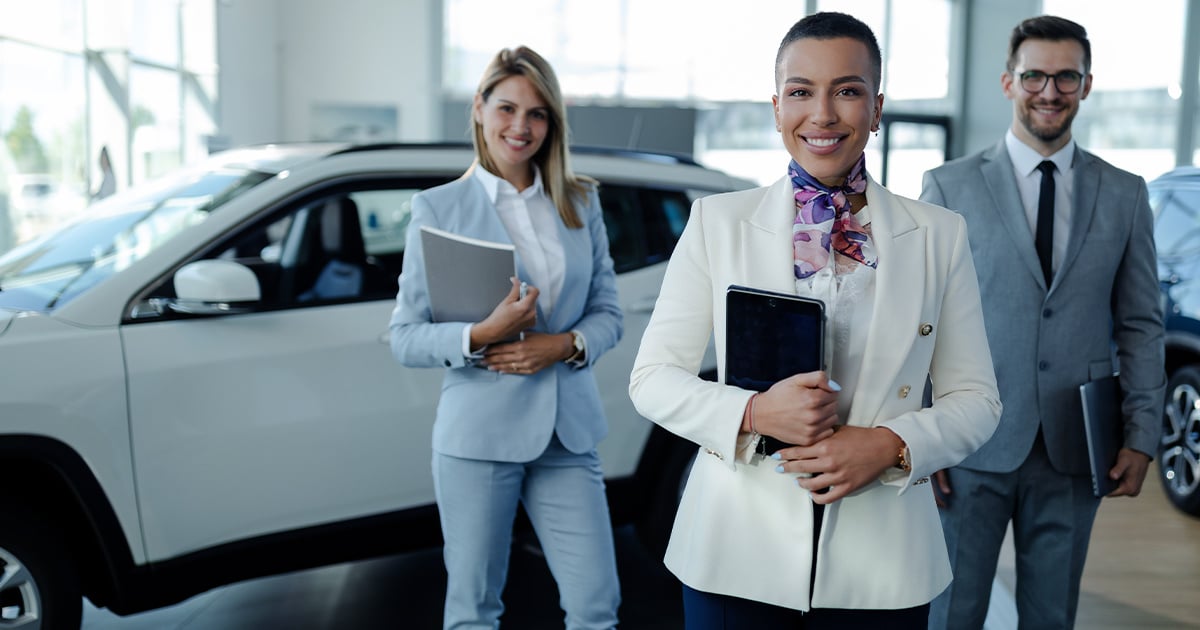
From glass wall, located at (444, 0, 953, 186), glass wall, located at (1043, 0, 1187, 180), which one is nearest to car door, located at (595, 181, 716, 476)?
glass wall, located at (1043, 0, 1187, 180)

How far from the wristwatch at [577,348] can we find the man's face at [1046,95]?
979 mm

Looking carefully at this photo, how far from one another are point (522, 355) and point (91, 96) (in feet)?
30.5

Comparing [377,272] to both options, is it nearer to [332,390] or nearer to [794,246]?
[332,390]

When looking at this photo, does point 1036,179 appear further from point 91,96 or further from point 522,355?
point 91,96

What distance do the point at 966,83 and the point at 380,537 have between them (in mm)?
14437

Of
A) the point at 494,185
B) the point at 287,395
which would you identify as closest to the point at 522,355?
the point at 494,185

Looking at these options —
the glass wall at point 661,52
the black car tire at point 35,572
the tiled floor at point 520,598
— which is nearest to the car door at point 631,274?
the tiled floor at point 520,598

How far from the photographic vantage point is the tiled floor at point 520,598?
3217 mm

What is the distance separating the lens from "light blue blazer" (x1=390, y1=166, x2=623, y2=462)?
7.25ft

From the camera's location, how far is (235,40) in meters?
13.1

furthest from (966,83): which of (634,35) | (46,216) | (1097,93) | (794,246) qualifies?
(794,246)

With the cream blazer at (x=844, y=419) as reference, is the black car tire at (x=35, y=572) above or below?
below

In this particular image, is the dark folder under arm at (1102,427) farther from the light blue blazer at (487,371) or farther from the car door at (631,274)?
the car door at (631,274)

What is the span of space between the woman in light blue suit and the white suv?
616 mm
